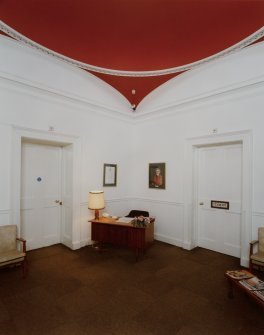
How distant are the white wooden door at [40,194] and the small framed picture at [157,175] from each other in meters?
2.36

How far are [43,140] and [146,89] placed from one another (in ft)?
9.03

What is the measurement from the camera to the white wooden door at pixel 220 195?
4473mm

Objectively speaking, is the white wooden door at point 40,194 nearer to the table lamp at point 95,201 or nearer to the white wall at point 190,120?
the table lamp at point 95,201

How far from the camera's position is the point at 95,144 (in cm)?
530

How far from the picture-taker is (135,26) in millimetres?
3055

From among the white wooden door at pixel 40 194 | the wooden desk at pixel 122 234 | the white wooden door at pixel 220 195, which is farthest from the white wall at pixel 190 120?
the white wooden door at pixel 40 194

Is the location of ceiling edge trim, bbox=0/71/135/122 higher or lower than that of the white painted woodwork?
higher

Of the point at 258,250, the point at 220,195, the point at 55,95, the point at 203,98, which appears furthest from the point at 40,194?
the point at 258,250

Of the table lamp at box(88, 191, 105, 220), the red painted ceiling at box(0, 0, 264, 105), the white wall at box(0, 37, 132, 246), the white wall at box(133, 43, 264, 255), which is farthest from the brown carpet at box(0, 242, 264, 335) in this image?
the red painted ceiling at box(0, 0, 264, 105)

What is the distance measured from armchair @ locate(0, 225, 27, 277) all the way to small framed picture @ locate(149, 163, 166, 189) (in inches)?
129

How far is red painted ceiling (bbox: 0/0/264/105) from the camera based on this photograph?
8.84ft

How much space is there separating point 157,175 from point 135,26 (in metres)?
3.42

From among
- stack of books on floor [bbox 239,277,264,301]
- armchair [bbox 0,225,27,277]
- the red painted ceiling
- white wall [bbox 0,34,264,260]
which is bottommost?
stack of books on floor [bbox 239,277,264,301]

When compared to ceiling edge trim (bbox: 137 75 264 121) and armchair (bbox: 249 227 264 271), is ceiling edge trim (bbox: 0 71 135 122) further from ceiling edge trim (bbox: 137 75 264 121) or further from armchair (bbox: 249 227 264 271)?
armchair (bbox: 249 227 264 271)
